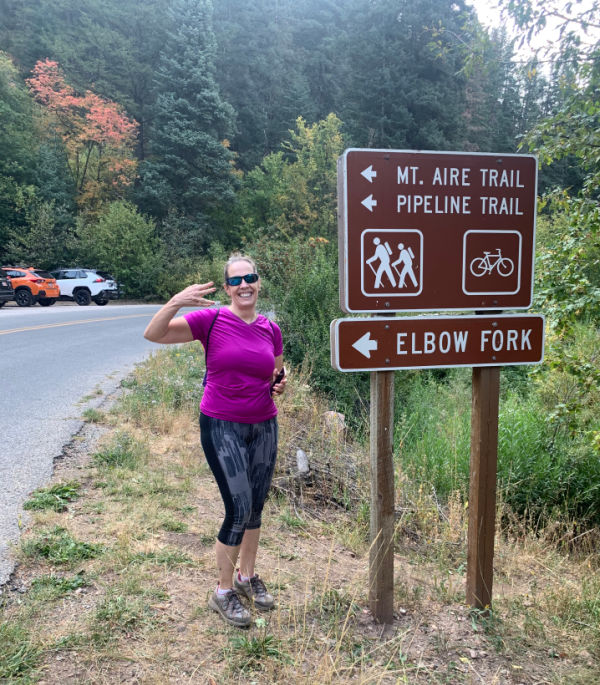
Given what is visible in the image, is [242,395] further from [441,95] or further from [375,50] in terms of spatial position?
[375,50]

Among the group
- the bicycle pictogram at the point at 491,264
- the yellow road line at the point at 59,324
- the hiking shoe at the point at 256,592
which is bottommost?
the hiking shoe at the point at 256,592

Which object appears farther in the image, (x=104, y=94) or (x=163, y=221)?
(x=104, y=94)

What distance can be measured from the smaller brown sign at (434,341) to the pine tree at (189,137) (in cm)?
3317

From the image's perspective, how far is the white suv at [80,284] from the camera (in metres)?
24.8

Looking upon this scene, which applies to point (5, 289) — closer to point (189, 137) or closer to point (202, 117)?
point (189, 137)

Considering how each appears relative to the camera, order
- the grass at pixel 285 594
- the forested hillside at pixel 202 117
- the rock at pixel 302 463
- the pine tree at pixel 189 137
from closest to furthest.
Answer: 1. the grass at pixel 285 594
2. the rock at pixel 302 463
3. the forested hillside at pixel 202 117
4. the pine tree at pixel 189 137

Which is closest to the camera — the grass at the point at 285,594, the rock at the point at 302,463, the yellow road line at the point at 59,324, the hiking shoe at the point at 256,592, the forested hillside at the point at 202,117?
the grass at the point at 285,594

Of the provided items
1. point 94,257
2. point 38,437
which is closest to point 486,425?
point 38,437

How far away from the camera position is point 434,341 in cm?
281

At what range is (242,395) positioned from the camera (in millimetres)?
2777

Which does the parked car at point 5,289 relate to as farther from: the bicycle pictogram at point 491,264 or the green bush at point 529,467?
the bicycle pictogram at point 491,264

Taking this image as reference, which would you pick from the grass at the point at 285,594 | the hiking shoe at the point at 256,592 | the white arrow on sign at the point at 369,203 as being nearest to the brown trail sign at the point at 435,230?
the white arrow on sign at the point at 369,203

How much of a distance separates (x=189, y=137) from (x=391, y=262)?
35.7m

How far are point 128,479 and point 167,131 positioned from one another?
34874 millimetres
